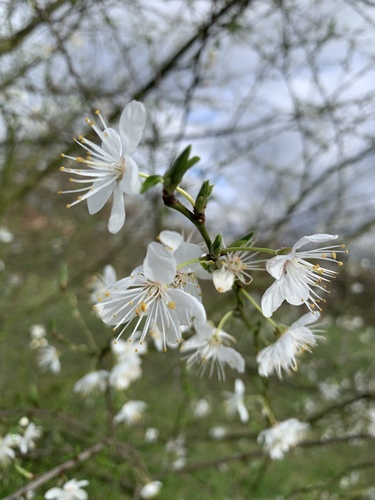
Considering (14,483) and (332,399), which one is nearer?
(14,483)

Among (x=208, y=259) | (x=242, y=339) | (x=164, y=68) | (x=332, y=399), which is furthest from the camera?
(x=242, y=339)

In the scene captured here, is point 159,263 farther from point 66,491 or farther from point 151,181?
point 66,491

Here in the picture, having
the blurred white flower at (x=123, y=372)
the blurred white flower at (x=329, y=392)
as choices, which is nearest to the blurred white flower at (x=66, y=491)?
the blurred white flower at (x=123, y=372)

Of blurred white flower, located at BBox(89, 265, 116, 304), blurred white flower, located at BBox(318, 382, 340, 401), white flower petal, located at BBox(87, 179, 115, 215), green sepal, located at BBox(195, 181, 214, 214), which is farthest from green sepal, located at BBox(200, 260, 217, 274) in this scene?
blurred white flower, located at BBox(318, 382, 340, 401)

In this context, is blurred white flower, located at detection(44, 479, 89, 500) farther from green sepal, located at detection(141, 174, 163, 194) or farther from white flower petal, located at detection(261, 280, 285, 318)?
green sepal, located at detection(141, 174, 163, 194)

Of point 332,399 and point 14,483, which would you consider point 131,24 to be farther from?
point 332,399

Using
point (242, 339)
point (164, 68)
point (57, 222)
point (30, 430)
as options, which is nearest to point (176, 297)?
point (30, 430)

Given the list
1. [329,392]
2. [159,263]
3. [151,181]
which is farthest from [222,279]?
[329,392]
